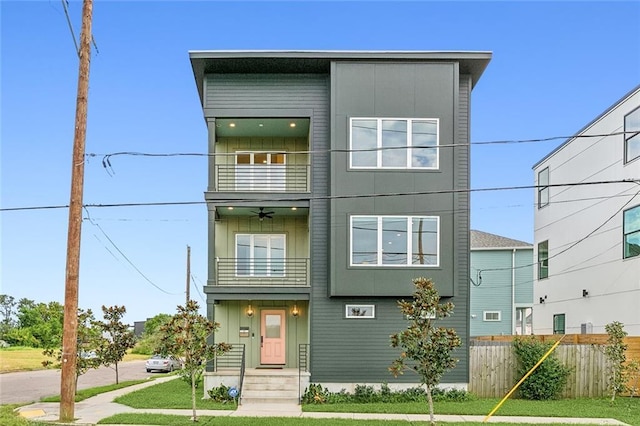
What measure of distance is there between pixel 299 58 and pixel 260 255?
6.48 meters

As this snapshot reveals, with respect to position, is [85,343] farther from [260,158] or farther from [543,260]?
[543,260]

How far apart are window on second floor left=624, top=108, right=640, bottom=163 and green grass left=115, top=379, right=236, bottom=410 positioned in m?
15.0

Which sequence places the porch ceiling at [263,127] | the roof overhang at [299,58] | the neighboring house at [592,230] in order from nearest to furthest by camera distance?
the roof overhang at [299,58], the porch ceiling at [263,127], the neighboring house at [592,230]

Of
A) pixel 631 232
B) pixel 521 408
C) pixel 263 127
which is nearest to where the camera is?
pixel 521 408

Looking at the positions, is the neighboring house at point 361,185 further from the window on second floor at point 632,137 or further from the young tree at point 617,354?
the window on second floor at point 632,137

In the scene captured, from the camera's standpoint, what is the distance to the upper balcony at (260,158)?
1892 centimetres

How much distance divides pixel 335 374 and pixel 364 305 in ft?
7.04

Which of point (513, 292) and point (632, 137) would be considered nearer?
point (632, 137)

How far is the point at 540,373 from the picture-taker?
56.9 ft

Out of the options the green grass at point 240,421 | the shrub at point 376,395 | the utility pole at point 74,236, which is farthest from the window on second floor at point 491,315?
the utility pole at point 74,236

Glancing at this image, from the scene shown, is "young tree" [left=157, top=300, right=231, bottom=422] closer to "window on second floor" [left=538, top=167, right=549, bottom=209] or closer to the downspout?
"window on second floor" [left=538, top=167, right=549, bottom=209]

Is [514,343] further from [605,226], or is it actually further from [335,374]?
[605,226]

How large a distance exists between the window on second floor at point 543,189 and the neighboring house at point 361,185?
1093 cm

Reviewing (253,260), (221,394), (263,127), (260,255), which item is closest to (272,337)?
(253,260)
